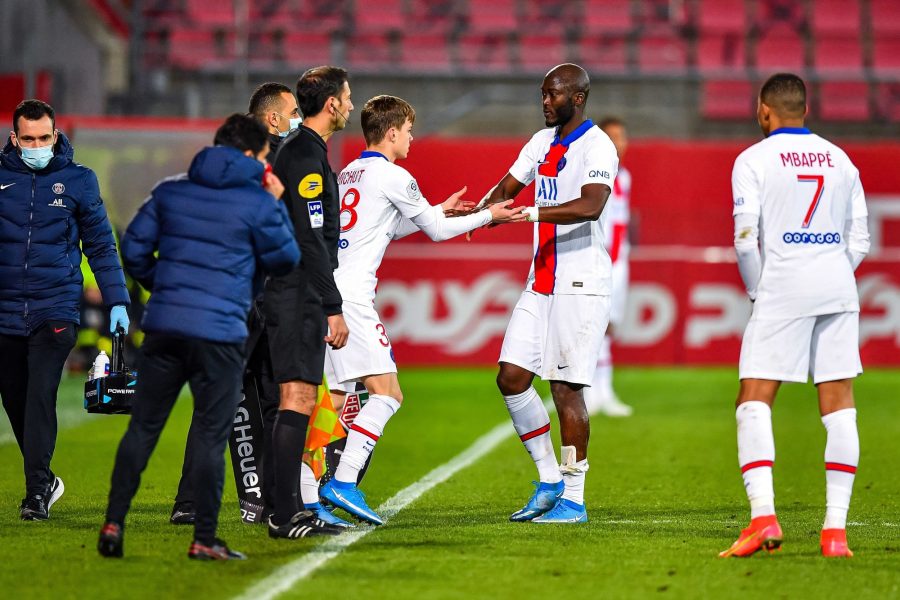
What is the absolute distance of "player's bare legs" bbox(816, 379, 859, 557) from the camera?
6.16m

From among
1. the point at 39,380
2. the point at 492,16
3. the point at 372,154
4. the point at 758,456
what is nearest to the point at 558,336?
the point at 372,154

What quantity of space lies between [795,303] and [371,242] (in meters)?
2.14

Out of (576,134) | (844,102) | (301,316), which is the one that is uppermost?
(844,102)

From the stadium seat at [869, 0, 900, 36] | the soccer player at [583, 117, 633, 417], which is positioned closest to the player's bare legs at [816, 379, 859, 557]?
the soccer player at [583, 117, 633, 417]

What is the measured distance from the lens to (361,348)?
23.3 feet

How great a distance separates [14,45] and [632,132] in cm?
843

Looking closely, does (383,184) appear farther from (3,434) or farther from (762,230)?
(3,434)

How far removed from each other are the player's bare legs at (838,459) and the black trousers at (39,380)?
374 cm

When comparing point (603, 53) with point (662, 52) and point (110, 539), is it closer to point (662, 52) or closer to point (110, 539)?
point (662, 52)

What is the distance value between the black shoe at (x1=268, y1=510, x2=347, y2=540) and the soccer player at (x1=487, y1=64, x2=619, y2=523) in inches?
44.2

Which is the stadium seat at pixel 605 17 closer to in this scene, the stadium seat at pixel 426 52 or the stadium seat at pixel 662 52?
the stadium seat at pixel 662 52

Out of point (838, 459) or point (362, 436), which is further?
point (362, 436)

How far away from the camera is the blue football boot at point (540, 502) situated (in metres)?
7.27

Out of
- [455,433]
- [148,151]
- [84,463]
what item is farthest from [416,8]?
[84,463]
